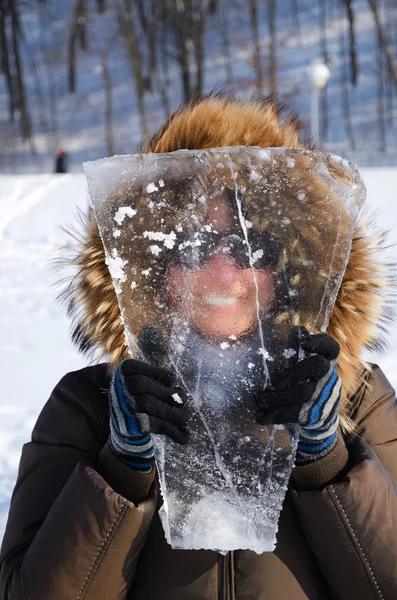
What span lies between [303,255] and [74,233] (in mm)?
513

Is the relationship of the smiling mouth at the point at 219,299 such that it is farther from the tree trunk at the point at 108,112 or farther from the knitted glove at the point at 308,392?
the tree trunk at the point at 108,112

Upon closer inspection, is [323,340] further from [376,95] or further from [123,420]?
[376,95]

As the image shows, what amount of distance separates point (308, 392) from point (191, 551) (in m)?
0.44

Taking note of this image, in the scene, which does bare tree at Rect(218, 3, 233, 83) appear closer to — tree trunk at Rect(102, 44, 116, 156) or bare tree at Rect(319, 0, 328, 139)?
bare tree at Rect(319, 0, 328, 139)

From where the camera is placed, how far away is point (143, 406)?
1.25 meters

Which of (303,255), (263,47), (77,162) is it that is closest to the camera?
(303,255)

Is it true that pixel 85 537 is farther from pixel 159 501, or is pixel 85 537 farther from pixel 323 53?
pixel 323 53

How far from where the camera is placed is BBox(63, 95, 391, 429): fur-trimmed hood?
1468 millimetres

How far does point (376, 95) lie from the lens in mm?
27969

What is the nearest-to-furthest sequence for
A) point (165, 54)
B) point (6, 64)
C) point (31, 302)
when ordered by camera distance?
point (31, 302) → point (165, 54) → point (6, 64)

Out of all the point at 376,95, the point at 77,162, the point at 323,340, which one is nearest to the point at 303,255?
the point at 323,340

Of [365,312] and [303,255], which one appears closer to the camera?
[303,255]

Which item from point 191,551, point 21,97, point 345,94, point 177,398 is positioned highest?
point 177,398

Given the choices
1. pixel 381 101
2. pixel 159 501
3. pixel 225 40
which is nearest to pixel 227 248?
pixel 159 501
